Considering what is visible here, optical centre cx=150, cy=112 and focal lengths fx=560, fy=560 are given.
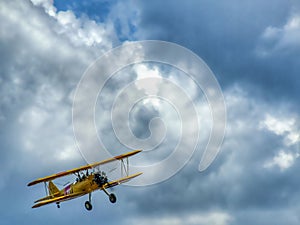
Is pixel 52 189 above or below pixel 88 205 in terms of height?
above

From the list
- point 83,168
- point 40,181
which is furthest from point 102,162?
point 40,181

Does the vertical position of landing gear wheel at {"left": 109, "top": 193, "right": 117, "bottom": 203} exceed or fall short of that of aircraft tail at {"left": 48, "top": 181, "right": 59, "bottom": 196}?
it falls short

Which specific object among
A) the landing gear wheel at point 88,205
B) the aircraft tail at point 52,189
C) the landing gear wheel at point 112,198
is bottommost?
the landing gear wheel at point 112,198

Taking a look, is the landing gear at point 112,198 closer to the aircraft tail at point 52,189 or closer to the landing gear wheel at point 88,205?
the landing gear wheel at point 88,205

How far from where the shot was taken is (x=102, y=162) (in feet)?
335

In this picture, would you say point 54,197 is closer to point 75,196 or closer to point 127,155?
point 75,196

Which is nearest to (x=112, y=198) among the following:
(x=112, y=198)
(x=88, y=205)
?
(x=112, y=198)

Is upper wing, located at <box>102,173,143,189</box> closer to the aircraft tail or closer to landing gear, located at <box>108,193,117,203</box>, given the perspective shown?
landing gear, located at <box>108,193,117,203</box>

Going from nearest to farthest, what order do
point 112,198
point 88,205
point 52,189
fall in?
point 112,198 < point 88,205 < point 52,189

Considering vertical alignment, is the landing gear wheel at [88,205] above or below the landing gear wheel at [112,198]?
above

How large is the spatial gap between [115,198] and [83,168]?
9333 mm

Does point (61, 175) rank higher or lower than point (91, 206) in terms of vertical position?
higher

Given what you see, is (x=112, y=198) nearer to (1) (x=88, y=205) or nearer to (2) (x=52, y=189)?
(1) (x=88, y=205)

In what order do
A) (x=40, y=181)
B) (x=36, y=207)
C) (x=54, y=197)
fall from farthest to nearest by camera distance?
(x=54, y=197), (x=40, y=181), (x=36, y=207)
